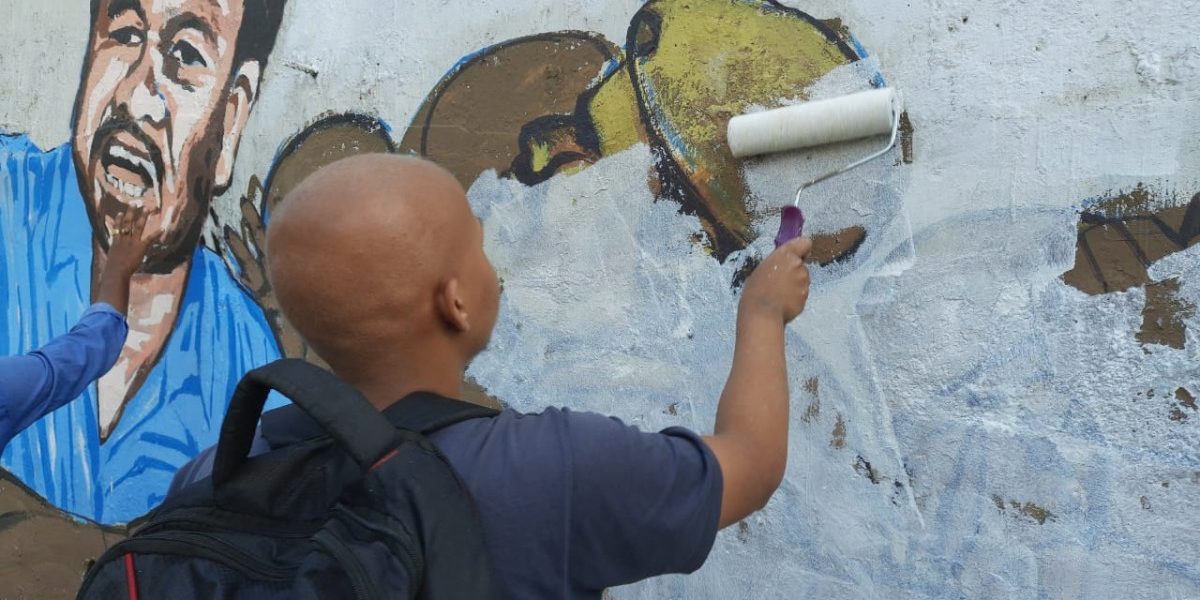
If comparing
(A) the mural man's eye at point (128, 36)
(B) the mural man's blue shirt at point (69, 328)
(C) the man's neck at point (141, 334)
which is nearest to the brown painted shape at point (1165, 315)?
(B) the mural man's blue shirt at point (69, 328)

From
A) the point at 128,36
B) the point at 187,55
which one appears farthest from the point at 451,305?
the point at 128,36

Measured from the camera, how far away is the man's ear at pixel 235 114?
9.84ft

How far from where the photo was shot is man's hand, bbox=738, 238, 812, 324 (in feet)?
4.83

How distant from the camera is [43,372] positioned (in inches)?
85.3

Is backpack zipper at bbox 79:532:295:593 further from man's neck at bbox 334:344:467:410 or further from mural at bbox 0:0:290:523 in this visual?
mural at bbox 0:0:290:523

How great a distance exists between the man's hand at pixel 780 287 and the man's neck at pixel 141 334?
2.33 metres

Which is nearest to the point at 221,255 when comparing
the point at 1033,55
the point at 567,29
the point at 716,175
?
the point at 567,29

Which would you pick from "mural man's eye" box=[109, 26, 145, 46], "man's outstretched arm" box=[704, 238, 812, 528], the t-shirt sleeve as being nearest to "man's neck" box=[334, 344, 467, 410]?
the t-shirt sleeve

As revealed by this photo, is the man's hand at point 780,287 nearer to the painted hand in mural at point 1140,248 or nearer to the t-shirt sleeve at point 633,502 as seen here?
the t-shirt sleeve at point 633,502

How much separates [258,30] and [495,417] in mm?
2224

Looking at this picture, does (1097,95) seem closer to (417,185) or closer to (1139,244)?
(1139,244)

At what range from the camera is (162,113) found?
322cm

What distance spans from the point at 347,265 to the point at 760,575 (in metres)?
1.39

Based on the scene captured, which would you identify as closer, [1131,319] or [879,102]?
[1131,319]
